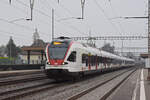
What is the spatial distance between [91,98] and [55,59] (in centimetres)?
659

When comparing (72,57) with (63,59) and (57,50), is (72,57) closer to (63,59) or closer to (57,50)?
(63,59)

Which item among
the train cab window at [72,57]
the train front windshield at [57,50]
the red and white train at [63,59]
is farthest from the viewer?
the train cab window at [72,57]

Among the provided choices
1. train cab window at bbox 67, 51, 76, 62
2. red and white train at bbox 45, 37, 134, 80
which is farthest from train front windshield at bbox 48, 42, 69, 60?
train cab window at bbox 67, 51, 76, 62

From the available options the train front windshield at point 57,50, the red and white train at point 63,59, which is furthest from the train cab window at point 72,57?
the train front windshield at point 57,50

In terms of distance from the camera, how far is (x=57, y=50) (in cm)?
1769

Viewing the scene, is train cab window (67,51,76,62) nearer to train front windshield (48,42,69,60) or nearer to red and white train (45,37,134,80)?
red and white train (45,37,134,80)

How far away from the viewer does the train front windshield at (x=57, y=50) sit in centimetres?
1745

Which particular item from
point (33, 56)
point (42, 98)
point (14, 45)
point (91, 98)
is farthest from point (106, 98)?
point (14, 45)

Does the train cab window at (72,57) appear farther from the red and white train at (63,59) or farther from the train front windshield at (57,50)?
the train front windshield at (57,50)

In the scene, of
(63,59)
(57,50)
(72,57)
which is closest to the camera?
(63,59)

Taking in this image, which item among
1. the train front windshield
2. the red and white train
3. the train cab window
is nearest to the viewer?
the red and white train

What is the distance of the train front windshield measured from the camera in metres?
17.5

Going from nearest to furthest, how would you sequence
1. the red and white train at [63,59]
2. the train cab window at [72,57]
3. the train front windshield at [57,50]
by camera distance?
the red and white train at [63,59] → the train front windshield at [57,50] → the train cab window at [72,57]

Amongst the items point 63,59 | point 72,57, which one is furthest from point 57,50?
point 72,57
